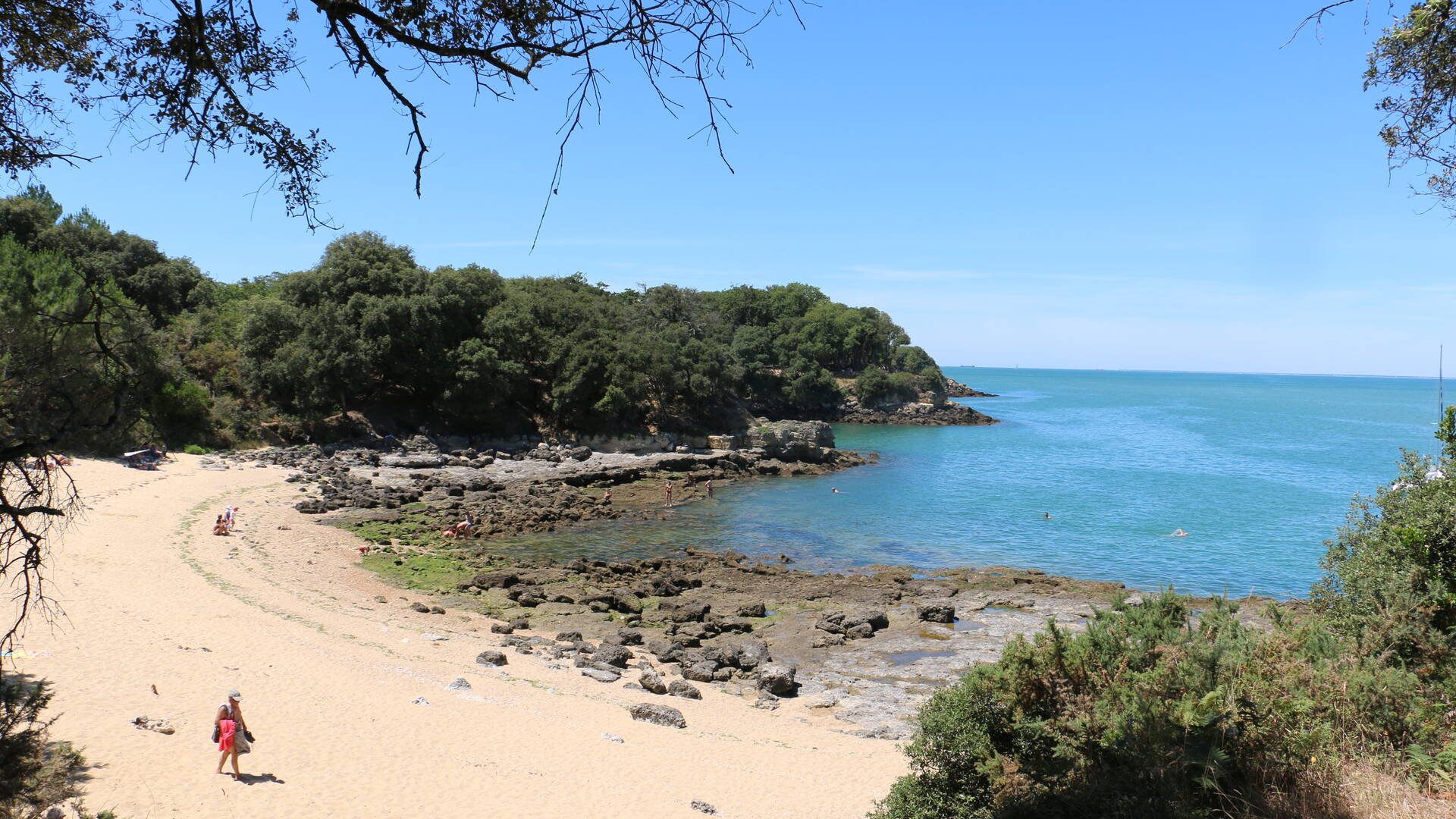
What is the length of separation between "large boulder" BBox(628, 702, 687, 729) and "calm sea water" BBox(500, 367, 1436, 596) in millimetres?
11829

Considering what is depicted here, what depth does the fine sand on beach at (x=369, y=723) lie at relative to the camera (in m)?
9.56

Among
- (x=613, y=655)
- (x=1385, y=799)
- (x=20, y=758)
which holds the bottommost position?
(x=613, y=655)

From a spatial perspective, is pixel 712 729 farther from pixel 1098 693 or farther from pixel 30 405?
pixel 30 405

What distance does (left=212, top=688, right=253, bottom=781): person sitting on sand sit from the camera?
30.6 ft

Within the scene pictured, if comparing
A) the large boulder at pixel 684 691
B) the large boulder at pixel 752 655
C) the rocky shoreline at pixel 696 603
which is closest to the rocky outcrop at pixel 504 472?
the rocky shoreline at pixel 696 603

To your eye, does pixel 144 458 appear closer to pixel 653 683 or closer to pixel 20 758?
pixel 653 683

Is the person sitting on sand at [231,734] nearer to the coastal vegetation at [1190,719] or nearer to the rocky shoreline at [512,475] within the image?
the coastal vegetation at [1190,719]

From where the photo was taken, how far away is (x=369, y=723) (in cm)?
1170

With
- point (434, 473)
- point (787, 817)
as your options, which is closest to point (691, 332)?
point (434, 473)

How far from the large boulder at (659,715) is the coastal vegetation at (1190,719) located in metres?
5.66

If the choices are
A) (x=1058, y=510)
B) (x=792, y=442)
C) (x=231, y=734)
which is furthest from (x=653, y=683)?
(x=792, y=442)

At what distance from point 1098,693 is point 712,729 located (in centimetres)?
738

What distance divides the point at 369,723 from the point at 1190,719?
36.3ft

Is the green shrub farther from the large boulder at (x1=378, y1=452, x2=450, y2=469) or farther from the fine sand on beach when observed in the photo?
the large boulder at (x1=378, y1=452, x2=450, y2=469)
